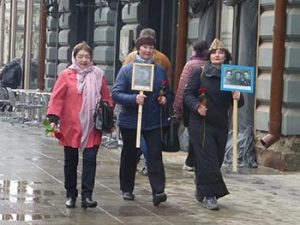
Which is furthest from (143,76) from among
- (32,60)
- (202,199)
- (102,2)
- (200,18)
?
(32,60)

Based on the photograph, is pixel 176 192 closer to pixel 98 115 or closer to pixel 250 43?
pixel 98 115

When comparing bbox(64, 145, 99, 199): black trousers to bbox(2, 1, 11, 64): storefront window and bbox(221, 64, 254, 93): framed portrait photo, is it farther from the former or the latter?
bbox(2, 1, 11, 64): storefront window

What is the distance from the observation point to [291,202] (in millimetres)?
9914

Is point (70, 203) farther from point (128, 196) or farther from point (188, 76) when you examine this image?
point (188, 76)

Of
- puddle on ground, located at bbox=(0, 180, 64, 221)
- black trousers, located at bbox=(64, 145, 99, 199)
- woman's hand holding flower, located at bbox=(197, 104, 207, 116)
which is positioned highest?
woman's hand holding flower, located at bbox=(197, 104, 207, 116)

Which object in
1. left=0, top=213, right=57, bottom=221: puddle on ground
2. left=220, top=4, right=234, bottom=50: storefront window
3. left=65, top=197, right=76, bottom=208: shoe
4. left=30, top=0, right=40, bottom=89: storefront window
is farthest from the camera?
left=30, top=0, right=40, bottom=89: storefront window

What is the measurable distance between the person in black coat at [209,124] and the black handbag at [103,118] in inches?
37.2

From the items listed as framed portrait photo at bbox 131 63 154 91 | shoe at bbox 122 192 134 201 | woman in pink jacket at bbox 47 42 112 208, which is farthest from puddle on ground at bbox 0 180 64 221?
framed portrait photo at bbox 131 63 154 91

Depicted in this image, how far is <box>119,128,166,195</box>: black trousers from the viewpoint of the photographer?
9.26 metres

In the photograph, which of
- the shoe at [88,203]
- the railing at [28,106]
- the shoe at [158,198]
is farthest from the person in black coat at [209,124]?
the railing at [28,106]

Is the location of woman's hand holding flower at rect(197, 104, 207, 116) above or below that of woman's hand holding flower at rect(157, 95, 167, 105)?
below

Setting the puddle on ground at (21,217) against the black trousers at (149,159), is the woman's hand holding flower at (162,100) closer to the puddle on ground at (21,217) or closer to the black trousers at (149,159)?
the black trousers at (149,159)

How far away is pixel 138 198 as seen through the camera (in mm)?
9750

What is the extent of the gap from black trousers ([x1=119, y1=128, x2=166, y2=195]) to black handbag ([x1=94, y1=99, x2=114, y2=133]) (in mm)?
581
